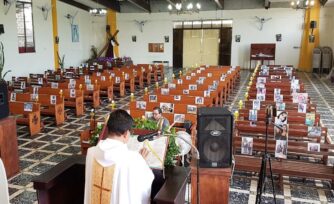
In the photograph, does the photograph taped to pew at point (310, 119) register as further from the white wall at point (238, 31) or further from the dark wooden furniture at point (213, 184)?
the white wall at point (238, 31)

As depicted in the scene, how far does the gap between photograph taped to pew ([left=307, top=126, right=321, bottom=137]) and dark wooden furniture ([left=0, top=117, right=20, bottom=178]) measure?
13.7 feet

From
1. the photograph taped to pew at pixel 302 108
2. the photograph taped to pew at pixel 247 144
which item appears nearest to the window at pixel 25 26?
the photograph taped to pew at pixel 302 108

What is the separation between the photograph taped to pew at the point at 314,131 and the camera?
15.5 ft

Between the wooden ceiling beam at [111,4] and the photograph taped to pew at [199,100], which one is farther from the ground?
the wooden ceiling beam at [111,4]

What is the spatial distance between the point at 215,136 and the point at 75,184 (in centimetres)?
117

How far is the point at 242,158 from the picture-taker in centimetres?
438

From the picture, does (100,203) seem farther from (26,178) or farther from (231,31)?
(231,31)

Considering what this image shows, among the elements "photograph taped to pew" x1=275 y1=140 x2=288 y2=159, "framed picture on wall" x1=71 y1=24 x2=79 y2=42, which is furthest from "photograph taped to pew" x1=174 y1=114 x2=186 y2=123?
"framed picture on wall" x1=71 y1=24 x2=79 y2=42

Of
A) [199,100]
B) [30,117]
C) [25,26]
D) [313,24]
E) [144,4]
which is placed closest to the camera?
[30,117]

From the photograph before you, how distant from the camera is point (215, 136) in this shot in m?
2.62

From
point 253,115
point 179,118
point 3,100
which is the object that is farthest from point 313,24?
point 3,100

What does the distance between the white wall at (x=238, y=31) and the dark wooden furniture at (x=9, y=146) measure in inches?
618

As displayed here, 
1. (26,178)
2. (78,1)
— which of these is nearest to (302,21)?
(78,1)

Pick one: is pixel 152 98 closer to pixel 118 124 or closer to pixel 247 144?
pixel 247 144
